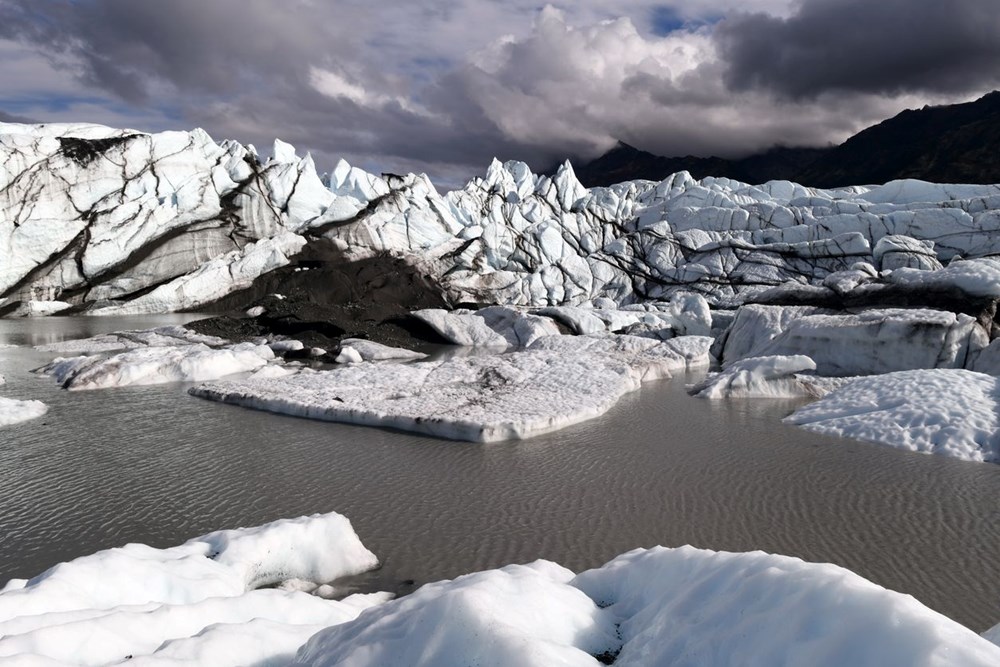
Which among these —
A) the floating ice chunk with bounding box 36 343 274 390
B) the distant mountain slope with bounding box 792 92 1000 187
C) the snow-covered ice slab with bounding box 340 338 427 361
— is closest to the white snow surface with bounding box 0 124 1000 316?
the snow-covered ice slab with bounding box 340 338 427 361

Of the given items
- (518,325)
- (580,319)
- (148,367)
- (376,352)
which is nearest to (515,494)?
(148,367)

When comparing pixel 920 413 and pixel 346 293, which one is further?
pixel 346 293

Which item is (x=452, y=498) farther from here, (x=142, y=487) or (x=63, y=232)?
(x=63, y=232)

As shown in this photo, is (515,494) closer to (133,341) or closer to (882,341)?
(882,341)

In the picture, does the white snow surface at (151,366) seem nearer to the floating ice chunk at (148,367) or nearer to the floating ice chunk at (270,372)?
the floating ice chunk at (148,367)

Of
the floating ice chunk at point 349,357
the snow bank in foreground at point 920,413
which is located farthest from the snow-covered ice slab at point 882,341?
the floating ice chunk at point 349,357
